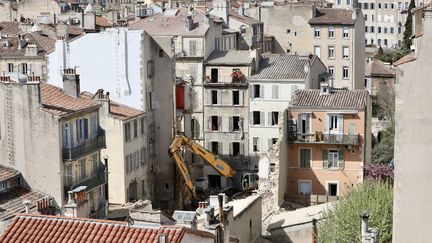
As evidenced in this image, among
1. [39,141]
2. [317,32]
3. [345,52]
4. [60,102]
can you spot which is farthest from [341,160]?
[317,32]

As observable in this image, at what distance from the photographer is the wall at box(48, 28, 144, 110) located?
66.3m

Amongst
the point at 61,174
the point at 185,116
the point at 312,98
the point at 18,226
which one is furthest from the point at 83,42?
the point at 18,226

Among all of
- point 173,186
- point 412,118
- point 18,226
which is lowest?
point 173,186

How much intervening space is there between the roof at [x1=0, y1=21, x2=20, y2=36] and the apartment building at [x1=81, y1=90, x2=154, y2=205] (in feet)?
111

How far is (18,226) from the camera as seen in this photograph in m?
27.7

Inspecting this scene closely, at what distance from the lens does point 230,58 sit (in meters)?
80.9

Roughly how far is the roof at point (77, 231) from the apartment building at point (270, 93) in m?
49.4

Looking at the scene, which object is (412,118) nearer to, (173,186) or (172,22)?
(173,186)

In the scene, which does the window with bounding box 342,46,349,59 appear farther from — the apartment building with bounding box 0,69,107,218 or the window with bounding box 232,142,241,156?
the apartment building with bounding box 0,69,107,218

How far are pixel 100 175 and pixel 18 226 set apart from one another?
957 inches

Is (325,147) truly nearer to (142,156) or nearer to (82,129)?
(142,156)

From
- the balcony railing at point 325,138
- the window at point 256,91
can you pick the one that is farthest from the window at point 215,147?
the balcony railing at point 325,138

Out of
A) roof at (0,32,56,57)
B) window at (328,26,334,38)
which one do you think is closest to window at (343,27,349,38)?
window at (328,26,334,38)

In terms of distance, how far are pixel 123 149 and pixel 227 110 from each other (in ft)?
64.3
